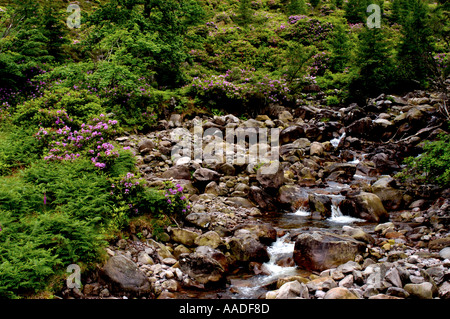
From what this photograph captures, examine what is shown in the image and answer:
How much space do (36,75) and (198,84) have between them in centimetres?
791

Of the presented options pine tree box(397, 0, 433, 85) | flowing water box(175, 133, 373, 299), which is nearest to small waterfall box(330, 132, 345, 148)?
flowing water box(175, 133, 373, 299)

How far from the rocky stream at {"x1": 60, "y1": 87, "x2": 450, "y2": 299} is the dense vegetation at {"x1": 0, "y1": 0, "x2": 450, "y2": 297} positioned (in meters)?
0.73

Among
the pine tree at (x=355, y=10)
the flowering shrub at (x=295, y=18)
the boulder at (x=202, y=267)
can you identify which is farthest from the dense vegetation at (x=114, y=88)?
the pine tree at (x=355, y=10)

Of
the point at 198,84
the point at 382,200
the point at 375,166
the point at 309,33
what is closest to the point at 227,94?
the point at 198,84

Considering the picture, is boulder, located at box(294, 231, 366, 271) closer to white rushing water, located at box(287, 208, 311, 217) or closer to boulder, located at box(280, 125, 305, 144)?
white rushing water, located at box(287, 208, 311, 217)

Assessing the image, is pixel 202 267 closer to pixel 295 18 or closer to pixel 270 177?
pixel 270 177

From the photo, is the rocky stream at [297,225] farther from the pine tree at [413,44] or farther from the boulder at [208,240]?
the pine tree at [413,44]

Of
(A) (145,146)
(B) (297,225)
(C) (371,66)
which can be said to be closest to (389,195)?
(B) (297,225)

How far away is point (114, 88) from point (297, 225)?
9.84 m

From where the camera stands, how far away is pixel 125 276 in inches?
187

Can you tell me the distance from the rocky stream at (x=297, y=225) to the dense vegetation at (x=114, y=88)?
733mm

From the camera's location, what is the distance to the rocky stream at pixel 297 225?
485 centimetres

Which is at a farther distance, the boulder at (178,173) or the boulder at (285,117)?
the boulder at (285,117)

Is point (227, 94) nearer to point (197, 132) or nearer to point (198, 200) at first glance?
point (197, 132)
